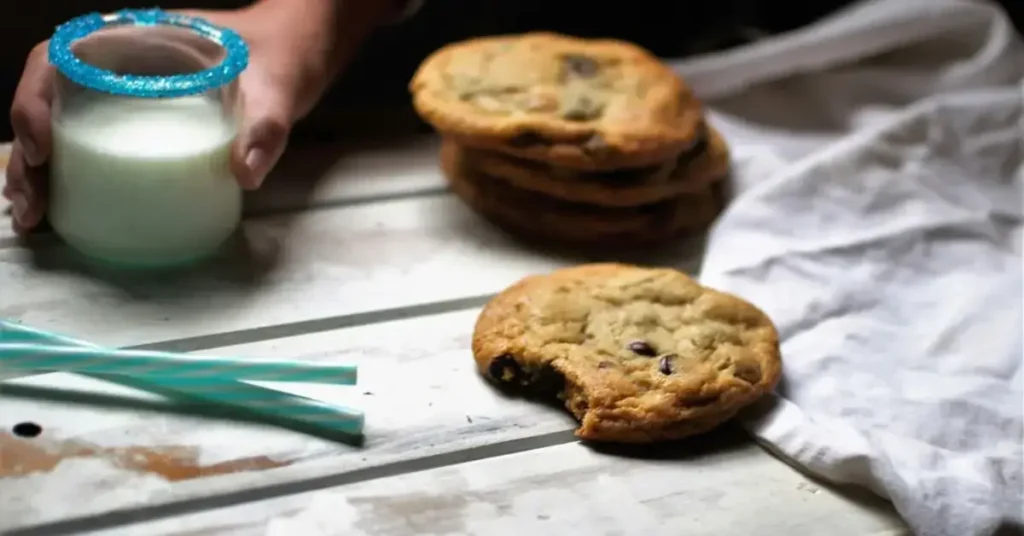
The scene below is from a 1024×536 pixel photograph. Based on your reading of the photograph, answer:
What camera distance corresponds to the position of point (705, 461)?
542mm

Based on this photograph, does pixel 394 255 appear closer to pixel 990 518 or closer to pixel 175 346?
pixel 175 346

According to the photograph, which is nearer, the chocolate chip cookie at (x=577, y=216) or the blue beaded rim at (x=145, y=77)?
the blue beaded rim at (x=145, y=77)

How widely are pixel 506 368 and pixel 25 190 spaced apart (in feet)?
1.00

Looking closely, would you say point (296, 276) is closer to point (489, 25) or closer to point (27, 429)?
point (27, 429)

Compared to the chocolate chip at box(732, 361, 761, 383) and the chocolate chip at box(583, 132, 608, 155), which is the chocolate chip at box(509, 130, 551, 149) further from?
the chocolate chip at box(732, 361, 761, 383)

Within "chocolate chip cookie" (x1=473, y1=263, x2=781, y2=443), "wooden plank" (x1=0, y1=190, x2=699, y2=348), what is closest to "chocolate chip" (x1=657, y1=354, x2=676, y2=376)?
"chocolate chip cookie" (x1=473, y1=263, x2=781, y2=443)

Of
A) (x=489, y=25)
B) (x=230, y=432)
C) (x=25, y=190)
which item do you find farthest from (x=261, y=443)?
(x=489, y=25)

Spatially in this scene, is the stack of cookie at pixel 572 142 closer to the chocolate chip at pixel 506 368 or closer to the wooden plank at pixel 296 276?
the wooden plank at pixel 296 276

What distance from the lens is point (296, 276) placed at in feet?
2.11

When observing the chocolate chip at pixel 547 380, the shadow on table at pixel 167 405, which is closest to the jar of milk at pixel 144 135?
the shadow on table at pixel 167 405

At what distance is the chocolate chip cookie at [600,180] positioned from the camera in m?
0.67

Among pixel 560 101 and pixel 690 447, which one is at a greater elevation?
pixel 560 101

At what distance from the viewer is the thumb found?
24.6 inches

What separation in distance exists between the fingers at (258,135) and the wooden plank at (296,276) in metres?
0.05
